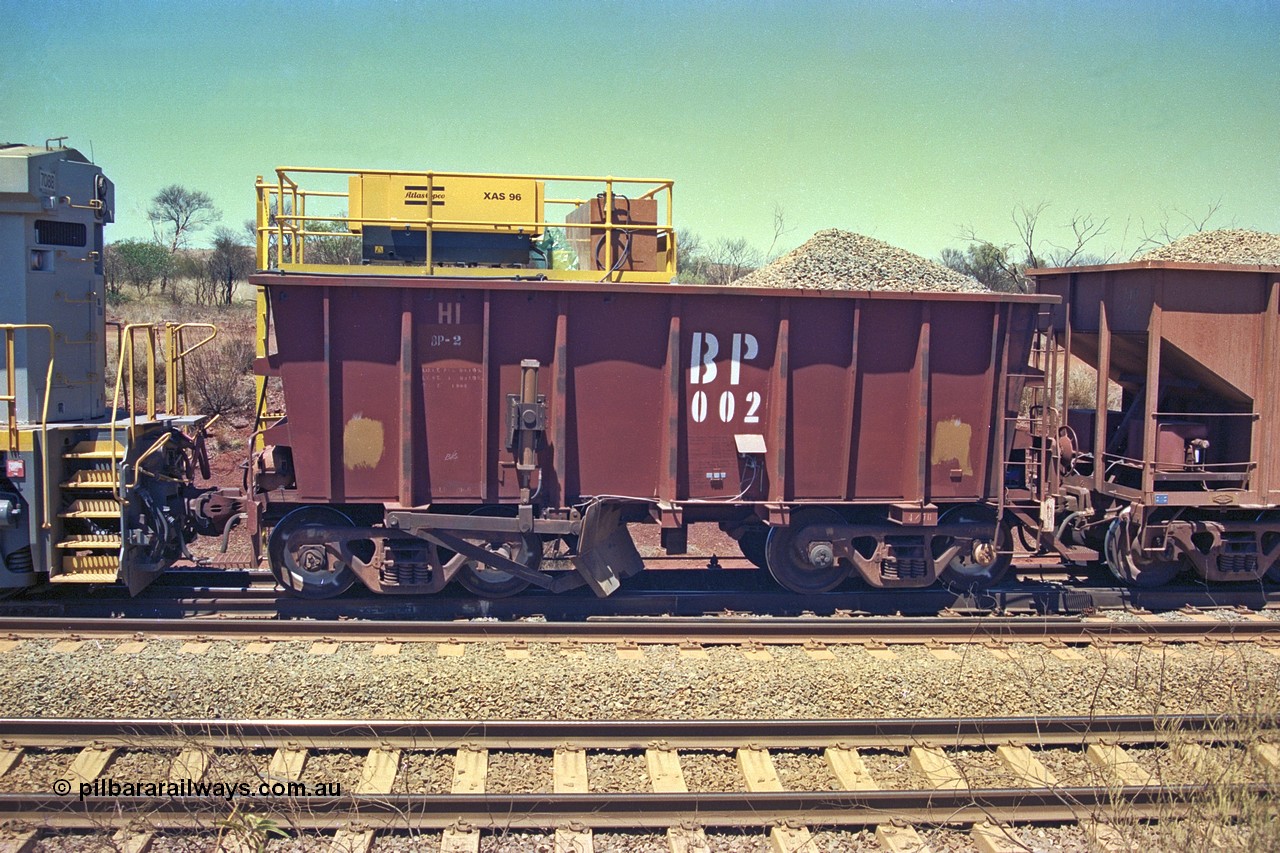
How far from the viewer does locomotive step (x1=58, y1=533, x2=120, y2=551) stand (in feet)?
28.2

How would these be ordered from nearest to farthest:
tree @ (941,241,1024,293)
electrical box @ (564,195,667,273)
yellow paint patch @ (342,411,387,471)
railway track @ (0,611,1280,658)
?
railway track @ (0,611,1280,658) → yellow paint patch @ (342,411,387,471) → electrical box @ (564,195,667,273) → tree @ (941,241,1024,293)

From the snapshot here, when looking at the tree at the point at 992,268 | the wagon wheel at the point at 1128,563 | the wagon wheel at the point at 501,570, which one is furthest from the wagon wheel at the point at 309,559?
the tree at the point at 992,268

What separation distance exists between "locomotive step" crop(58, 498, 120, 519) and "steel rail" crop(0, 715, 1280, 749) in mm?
2775

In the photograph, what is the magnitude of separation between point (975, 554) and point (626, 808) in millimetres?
5566

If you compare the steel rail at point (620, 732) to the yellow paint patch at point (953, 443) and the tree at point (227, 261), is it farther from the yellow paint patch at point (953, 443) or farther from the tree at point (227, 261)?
the tree at point (227, 261)

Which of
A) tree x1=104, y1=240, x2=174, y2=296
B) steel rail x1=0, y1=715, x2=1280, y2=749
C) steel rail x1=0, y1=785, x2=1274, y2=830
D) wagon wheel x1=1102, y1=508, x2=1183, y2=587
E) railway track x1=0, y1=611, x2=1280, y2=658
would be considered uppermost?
tree x1=104, y1=240, x2=174, y2=296

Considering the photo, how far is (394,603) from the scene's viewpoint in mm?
9211

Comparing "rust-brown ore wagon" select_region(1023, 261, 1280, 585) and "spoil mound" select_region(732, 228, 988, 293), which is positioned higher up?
"spoil mound" select_region(732, 228, 988, 293)

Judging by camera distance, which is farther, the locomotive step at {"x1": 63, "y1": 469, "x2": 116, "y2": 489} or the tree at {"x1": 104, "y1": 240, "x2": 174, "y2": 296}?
the tree at {"x1": 104, "y1": 240, "x2": 174, "y2": 296}

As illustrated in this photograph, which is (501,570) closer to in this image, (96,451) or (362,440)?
(362,440)

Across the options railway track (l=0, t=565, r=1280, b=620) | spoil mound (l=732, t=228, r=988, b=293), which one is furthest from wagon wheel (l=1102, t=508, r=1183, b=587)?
spoil mound (l=732, t=228, r=988, b=293)

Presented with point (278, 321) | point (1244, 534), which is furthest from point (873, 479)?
point (278, 321)

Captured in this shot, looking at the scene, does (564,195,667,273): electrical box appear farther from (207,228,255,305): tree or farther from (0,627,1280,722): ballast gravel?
(207,228,255,305): tree

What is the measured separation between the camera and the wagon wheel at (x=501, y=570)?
903cm
